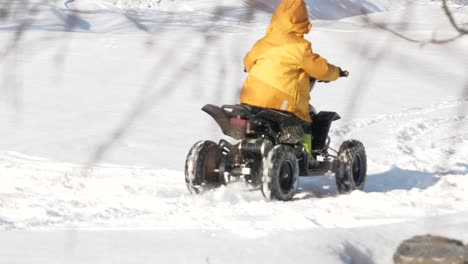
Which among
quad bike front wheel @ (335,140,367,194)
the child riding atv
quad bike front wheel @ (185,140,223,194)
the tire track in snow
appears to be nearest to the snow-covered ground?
the tire track in snow

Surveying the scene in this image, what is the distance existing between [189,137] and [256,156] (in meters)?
3.58

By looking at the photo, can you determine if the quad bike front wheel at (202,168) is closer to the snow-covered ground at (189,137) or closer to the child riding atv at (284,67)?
the snow-covered ground at (189,137)

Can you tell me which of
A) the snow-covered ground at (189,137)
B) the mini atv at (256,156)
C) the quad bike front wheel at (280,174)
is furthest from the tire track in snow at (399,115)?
the quad bike front wheel at (280,174)

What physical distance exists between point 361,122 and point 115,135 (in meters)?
12.0

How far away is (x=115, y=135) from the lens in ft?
4.53

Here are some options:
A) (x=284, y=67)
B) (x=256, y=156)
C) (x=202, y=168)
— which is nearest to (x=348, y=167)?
(x=256, y=156)

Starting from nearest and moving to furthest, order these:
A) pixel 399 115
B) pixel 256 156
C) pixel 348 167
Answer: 1. pixel 256 156
2. pixel 348 167
3. pixel 399 115

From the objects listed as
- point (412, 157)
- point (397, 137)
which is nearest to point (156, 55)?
point (412, 157)

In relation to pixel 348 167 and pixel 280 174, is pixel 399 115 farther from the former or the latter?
pixel 280 174

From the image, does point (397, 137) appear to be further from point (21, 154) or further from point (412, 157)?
point (21, 154)

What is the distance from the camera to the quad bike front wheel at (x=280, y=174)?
22.8 ft

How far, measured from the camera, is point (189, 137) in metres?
10.9

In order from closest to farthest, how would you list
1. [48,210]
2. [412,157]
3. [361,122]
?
[48,210], [412,157], [361,122]

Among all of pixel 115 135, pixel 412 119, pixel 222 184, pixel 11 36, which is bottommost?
pixel 412 119
